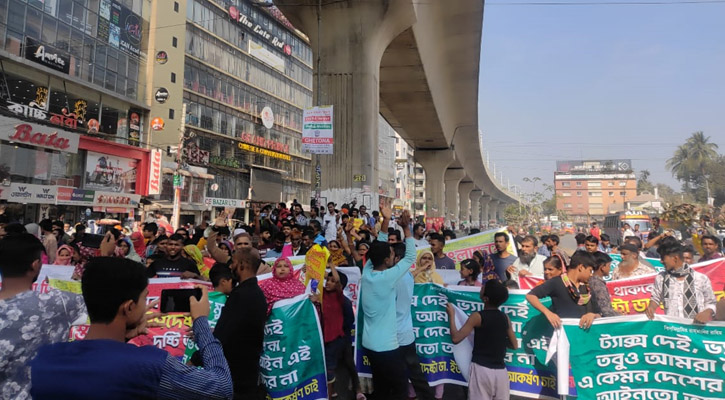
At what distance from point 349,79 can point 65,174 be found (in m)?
21.9

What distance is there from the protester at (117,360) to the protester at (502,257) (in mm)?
5615

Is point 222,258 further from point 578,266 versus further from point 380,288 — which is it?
point 578,266

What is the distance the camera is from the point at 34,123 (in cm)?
2416

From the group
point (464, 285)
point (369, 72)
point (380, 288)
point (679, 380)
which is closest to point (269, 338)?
point (380, 288)

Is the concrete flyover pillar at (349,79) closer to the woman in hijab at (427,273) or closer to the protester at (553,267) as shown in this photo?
the woman in hijab at (427,273)

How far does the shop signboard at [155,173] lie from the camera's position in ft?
108

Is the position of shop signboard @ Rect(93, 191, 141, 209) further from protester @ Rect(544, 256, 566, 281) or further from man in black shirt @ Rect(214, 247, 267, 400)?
protester @ Rect(544, 256, 566, 281)

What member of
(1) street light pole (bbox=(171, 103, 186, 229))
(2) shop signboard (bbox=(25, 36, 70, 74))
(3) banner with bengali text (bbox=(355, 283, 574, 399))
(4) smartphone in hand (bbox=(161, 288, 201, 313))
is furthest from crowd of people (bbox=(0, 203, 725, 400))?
(1) street light pole (bbox=(171, 103, 186, 229))

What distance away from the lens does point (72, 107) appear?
27469mm

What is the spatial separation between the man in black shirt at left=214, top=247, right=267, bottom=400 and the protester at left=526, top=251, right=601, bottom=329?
2.78 m

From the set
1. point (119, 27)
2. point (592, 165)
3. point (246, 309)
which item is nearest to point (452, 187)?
point (119, 27)

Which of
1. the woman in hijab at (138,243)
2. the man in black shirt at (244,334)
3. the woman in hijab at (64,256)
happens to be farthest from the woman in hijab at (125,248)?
the man in black shirt at (244,334)

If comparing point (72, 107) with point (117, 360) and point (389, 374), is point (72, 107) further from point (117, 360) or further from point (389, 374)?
point (117, 360)

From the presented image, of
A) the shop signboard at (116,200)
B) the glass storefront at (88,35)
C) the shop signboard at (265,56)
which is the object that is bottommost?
the shop signboard at (116,200)
